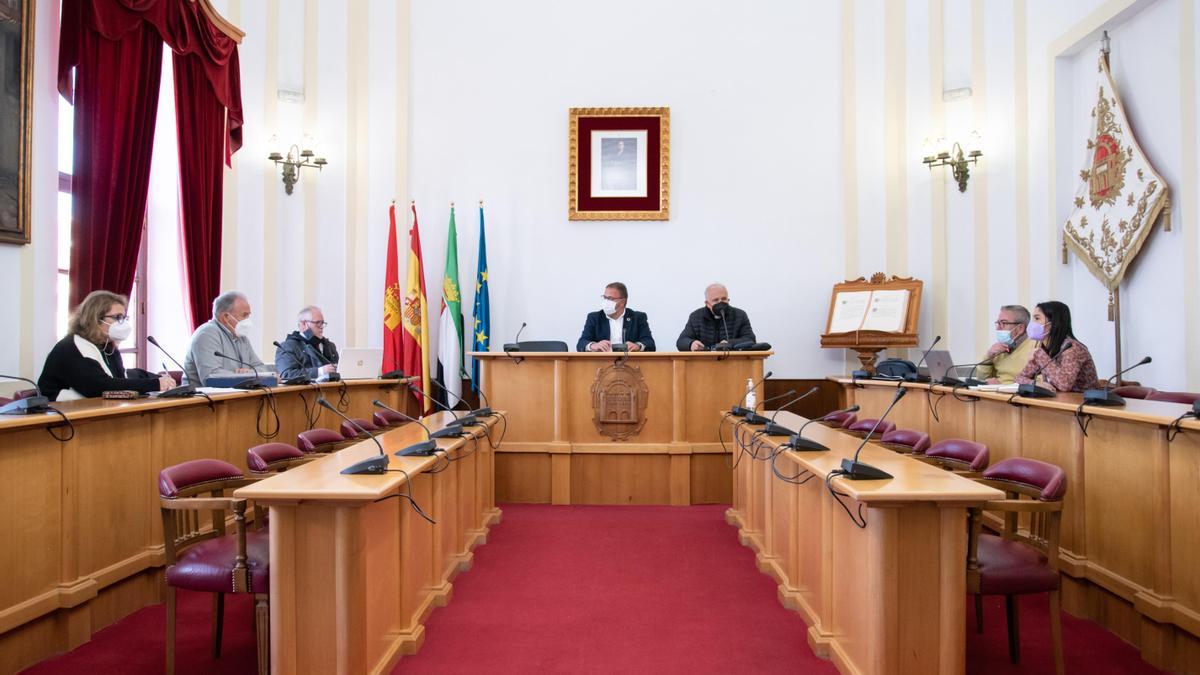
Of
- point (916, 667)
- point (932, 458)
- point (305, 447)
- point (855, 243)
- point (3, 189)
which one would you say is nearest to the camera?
point (916, 667)

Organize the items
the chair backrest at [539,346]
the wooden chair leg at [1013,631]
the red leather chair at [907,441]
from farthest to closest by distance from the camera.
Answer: the chair backrest at [539,346] < the red leather chair at [907,441] < the wooden chair leg at [1013,631]

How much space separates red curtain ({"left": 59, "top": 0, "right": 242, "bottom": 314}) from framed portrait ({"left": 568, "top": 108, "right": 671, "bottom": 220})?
3.07m

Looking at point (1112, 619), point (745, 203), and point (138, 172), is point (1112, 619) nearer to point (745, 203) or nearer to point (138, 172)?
point (745, 203)

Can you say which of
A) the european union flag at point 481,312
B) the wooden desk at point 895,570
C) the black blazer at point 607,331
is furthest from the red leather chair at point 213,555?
the european union flag at point 481,312

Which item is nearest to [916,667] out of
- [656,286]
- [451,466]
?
[451,466]

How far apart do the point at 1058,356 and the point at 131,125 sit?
610 centimetres

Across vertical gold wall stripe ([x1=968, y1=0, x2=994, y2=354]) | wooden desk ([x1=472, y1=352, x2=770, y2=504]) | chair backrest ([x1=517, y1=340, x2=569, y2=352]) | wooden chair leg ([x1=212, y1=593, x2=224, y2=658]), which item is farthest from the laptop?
vertical gold wall stripe ([x1=968, y1=0, x2=994, y2=354])

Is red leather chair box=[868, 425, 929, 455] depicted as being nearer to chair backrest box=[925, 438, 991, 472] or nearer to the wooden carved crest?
chair backrest box=[925, 438, 991, 472]

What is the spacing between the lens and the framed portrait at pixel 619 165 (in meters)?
6.66

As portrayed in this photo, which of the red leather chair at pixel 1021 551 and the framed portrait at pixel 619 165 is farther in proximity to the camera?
the framed portrait at pixel 619 165

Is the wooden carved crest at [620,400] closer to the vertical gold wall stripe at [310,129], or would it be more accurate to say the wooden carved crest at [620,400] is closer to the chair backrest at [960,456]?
the chair backrest at [960,456]

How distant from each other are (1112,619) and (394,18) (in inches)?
274

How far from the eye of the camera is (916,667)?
2092 mm

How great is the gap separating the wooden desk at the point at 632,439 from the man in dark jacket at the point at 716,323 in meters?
0.58
